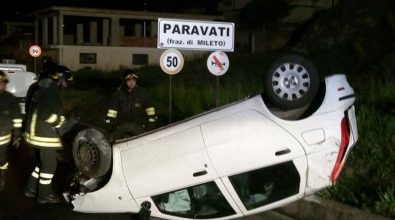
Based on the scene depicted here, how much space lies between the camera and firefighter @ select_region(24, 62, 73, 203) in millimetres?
7133

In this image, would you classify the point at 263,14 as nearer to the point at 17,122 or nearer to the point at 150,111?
the point at 150,111

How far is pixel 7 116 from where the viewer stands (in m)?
7.61

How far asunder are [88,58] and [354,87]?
29038mm

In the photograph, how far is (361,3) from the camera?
2223cm

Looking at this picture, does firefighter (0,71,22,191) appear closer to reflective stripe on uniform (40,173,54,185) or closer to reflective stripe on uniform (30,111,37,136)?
reflective stripe on uniform (30,111,37,136)

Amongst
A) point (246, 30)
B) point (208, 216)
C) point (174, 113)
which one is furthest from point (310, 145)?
point (246, 30)

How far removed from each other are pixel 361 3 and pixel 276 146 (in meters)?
18.5

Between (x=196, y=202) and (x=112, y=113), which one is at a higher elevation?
(x=112, y=113)

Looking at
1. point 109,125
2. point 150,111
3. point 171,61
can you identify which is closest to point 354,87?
point 171,61

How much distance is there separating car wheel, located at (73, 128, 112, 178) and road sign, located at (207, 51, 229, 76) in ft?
15.6

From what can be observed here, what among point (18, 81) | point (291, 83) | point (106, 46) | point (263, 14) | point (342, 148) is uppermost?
point (263, 14)

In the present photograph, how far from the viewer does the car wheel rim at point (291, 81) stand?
5234mm

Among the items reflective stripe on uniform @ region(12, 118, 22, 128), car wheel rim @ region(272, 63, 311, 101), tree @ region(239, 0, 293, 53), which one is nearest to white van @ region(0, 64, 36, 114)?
reflective stripe on uniform @ region(12, 118, 22, 128)

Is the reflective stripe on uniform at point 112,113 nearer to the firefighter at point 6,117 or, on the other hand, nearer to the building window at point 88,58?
the firefighter at point 6,117
